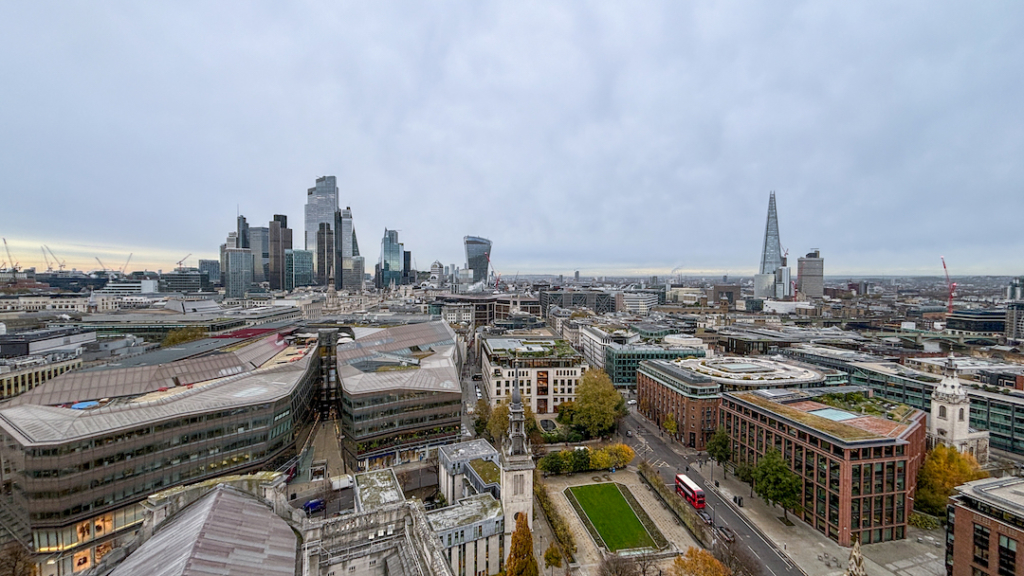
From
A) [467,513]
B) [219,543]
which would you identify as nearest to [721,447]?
[467,513]

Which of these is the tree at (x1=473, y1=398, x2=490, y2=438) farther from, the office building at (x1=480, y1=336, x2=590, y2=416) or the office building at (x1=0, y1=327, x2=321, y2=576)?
the office building at (x1=0, y1=327, x2=321, y2=576)

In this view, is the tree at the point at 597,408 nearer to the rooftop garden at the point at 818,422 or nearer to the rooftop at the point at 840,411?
the rooftop at the point at 840,411

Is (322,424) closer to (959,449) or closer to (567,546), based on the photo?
(567,546)

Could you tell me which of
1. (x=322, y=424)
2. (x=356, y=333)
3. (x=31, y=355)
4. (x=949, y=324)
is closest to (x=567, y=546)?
(x=322, y=424)

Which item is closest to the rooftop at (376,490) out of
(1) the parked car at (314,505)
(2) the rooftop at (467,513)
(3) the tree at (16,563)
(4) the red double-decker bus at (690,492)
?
(2) the rooftop at (467,513)

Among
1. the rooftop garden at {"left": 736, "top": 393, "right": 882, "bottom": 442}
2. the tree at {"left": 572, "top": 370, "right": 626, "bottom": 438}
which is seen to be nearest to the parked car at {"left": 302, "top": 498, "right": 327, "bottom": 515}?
the tree at {"left": 572, "top": 370, "right": 626, "bottom": 438}

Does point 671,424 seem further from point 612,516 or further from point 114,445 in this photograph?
point 114,445
